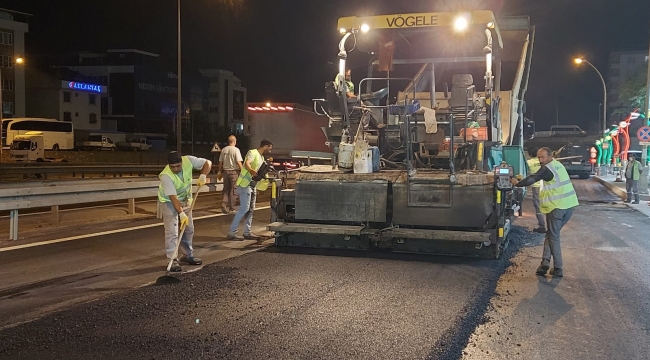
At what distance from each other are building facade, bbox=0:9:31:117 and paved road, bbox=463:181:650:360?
58.6m

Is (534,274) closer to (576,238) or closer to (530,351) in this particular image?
(530,351)

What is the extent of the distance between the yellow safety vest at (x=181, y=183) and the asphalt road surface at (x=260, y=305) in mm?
910

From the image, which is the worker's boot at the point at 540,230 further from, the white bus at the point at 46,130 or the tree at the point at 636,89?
the white bus at the point at 46,130

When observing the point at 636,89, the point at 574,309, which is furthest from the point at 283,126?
the point at 636,89

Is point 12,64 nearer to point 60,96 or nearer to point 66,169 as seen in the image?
point 60,96

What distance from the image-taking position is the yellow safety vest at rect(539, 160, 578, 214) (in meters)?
7.32

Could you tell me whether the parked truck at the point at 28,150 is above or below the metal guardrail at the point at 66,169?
above

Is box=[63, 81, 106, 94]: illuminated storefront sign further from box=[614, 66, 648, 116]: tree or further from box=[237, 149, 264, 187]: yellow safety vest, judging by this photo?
box=[237, 149, 264, 187]: yellow safety vest

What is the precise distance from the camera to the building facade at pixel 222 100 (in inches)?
3300

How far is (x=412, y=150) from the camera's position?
920 cm

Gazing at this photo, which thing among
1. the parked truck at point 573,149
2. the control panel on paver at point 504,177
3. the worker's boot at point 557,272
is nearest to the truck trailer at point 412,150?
the control panel on paver at point 504,177

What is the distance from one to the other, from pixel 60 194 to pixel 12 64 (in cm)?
5538

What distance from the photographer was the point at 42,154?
106 ft

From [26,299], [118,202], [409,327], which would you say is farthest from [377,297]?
[118,202]
